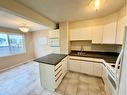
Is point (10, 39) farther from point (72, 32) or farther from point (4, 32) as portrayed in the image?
point (72, 32)

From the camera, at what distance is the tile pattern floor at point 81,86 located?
2.19 metres

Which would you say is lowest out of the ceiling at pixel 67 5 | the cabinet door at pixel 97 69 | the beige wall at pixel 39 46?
the cabinet door at pixel 97 69

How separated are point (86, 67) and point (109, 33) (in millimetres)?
1543

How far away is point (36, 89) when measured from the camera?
2.34m

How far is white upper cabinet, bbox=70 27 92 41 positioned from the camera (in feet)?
10.3

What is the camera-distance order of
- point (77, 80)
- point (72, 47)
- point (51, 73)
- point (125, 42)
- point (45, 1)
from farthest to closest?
point (72, 47)
point (77, 80)
point (51, 73)
point (45, 1)
point (125, 42)

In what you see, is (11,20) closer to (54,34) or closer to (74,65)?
(54,34)

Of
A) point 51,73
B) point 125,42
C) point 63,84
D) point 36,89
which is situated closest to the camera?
point 125,42

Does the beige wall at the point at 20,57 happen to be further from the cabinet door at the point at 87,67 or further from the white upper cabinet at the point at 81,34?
the cabinet door at the point at 87,67

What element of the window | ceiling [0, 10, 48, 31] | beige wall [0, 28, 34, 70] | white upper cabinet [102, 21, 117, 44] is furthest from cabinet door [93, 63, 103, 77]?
the window

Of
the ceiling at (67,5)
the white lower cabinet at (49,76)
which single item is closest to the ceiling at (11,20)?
the ceiling at (67,5)

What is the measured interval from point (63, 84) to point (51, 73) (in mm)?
747

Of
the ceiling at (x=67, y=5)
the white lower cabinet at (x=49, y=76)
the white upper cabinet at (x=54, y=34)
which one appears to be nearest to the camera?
the ceiling at (x=67, y=5)

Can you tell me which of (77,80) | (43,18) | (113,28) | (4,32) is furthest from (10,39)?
(113,28)
